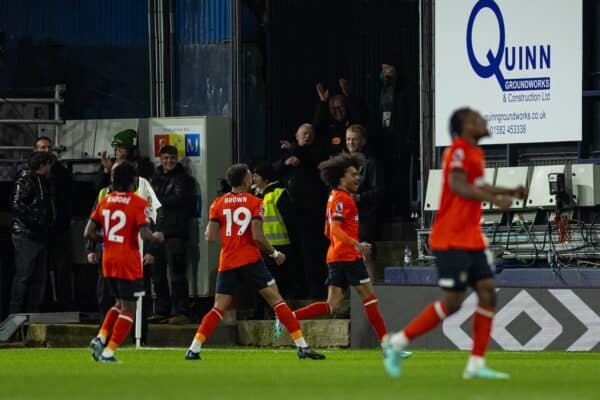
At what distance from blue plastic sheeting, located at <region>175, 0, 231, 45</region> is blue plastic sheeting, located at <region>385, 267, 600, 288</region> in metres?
4.71

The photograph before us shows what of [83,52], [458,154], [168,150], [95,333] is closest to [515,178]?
[168,150]

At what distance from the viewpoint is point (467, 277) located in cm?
1301

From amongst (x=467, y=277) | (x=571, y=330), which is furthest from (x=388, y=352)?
(x=571, y=330)

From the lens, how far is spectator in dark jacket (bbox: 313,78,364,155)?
2278cm

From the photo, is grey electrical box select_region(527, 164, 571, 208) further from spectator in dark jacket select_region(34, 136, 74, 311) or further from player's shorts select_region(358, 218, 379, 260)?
spectator in dark jacket select_region(34, 136, 74, 311)

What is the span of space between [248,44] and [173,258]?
3.70 m

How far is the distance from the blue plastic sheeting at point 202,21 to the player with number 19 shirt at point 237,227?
6907 millimetres

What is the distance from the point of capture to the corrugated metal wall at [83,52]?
26.0 metres

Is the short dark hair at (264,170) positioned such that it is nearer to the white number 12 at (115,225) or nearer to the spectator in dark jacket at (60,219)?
the spectator in dark jacket at (60,219)

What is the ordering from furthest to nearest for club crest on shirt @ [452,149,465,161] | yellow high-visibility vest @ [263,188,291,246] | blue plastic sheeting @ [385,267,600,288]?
yellow high-visibility vest @ [263,188,291,246]
blue plastic sheeting @ [385,267,600,288]
club crest on shirt @ [452,149,465,161]

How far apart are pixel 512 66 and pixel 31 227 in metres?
6.99

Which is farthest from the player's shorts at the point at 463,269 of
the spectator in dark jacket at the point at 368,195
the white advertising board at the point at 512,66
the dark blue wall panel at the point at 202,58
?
the dark blue wall panel at the point at 202,58

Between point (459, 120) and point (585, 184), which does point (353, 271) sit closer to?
point (585, 184)

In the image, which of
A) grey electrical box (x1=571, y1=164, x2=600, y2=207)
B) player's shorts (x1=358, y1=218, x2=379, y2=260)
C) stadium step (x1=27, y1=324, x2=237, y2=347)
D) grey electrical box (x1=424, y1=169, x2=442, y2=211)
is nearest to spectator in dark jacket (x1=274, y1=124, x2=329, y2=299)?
player's shorts (x1=358, y1=218, x2=379, y2=260)
